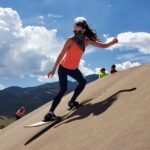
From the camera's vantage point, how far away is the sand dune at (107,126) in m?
6.25

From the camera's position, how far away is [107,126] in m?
7.30

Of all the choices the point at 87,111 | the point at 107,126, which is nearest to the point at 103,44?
the point at 87,111

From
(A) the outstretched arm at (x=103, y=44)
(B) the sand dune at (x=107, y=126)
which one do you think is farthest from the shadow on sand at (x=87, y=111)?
(A) the outstretched arm at (x=103, y=44)

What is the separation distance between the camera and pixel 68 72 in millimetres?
10336

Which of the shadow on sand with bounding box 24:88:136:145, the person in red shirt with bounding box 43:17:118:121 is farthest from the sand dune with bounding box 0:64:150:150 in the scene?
the person in red shirt with bounding box 43:17:118:121

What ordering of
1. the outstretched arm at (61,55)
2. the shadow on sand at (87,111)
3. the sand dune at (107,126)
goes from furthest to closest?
the outstretched arm at (61,55) < the shadow on sand at (87,111) < the sand dune at (107,126)

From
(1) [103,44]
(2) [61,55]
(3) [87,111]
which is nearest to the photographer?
(3) [87,111]

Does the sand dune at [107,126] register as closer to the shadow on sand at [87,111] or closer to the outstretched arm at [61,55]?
the shadow on sand at [87,111]

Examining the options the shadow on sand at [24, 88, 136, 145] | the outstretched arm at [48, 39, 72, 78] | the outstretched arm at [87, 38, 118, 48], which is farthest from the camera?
the outstretched arm at [87, 38, 118, 48]

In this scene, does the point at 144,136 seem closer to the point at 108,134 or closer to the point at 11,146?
the point at 108,134

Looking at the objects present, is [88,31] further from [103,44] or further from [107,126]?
[107,126]

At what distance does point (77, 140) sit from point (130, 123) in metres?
1.14

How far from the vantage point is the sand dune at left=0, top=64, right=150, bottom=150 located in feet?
20.5

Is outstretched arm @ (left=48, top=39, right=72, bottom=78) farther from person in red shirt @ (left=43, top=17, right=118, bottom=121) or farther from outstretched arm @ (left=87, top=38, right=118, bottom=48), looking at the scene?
outstretched arm @ (left=87, top=38, right=118, bottom=48)
